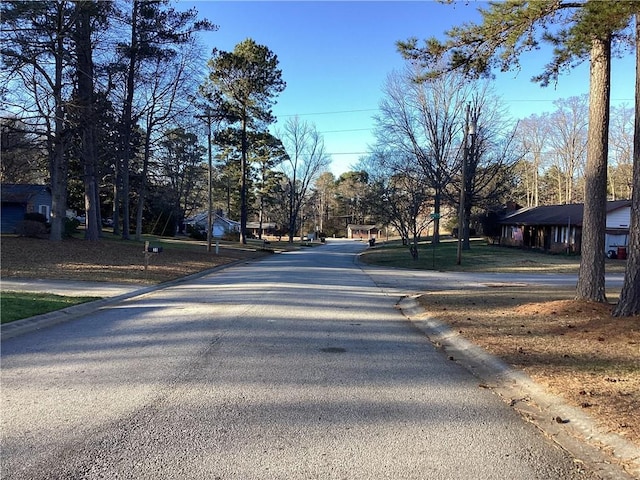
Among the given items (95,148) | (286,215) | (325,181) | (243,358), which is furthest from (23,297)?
(325,181)

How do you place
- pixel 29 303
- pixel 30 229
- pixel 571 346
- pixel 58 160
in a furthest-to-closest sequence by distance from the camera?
pixel 30 229 → pixel 58 160 → pixel 29 303 → pixel 571 346

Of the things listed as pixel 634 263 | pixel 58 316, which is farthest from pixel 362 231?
pixel 634 263

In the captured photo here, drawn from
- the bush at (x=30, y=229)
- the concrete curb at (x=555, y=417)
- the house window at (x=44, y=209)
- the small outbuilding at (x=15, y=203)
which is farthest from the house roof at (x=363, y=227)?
the concrete curb at (x=555, y=417)

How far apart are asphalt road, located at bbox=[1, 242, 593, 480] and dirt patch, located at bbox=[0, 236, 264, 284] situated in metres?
9.12

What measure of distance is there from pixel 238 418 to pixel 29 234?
2434cm

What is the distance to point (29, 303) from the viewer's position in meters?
10.6

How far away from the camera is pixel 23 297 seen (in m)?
11.4

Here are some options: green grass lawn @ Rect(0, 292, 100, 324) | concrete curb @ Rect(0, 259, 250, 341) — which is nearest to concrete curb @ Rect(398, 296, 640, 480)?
concrete curb @ Rect(0, 259, 250, 341)

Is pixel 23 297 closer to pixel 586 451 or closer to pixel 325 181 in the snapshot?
pixel 586 451

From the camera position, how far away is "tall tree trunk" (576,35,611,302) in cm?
1000

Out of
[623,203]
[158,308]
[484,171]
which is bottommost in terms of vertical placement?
[158,308]

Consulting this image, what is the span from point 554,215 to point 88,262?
37.7 metres

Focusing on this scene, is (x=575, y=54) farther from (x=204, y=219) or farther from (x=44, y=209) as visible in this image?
(x=204, y=219)

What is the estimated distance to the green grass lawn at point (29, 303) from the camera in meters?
9.33
